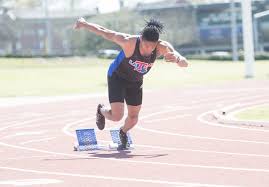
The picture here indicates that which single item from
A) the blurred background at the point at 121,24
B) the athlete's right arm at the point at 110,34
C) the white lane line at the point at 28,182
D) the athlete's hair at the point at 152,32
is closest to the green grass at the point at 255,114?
the athlete's hair at the point at 152,32

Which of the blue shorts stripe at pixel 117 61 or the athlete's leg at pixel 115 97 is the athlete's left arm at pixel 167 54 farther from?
the athlete's leg at pixel 115 97

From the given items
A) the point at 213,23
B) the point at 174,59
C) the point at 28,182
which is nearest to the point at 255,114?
the point at 174,59

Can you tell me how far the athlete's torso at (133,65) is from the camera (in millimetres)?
10766

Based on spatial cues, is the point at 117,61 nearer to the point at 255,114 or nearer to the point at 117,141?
the point at 117,141

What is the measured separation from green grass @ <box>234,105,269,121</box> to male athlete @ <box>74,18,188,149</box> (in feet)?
17.0

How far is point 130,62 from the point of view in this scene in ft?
35.8

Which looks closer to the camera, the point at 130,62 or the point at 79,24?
the point at 130,62

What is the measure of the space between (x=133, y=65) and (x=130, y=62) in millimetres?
59

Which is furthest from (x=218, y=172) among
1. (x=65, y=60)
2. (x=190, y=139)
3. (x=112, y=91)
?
(x=65, y=60)

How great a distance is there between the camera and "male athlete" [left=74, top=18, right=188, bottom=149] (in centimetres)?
1072

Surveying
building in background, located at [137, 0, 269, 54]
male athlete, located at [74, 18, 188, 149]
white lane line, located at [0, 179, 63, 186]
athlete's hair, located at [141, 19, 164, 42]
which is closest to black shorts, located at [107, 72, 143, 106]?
male athlete, located at [74, 18, 188, 149]

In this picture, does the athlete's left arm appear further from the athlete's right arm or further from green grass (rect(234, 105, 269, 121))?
green grass (rect(234, 105, 269, 121))

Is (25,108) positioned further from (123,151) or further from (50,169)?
(50,169)

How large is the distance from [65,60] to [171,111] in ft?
170
